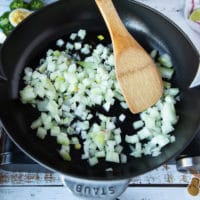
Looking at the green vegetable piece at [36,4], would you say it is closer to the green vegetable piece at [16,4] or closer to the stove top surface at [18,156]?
the green vegetable piece at [16,4]

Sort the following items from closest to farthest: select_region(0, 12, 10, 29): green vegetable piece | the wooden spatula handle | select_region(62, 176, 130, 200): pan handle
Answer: select_region(62, 176, 130, 200): pan handle → the wooden spatula handle → select_region(0, 12, 10, 29): green vegetable piece

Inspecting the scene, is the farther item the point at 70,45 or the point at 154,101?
the point at 70,45

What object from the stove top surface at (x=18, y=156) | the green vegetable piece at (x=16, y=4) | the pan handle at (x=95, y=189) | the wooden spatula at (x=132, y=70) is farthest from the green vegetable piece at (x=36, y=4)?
the pan handle at (x=95, y=189)

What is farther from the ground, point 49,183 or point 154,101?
point 154,101

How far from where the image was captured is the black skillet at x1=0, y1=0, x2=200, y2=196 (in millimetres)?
825

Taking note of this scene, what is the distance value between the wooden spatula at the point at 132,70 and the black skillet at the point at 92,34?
0.32ft

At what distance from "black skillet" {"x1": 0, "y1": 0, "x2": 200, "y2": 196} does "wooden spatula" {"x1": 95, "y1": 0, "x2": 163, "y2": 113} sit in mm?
99

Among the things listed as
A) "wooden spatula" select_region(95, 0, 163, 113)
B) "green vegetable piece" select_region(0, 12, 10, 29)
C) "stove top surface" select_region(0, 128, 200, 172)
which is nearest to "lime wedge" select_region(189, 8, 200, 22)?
"wooden spatula" select_region(95, 0, 163, 113)

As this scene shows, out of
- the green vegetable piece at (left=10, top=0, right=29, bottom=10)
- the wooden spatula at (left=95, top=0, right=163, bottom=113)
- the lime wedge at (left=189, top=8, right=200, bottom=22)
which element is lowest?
the wooden spatula at (left=95, top=0, right=163, bottom=113)

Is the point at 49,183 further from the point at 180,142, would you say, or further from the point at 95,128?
the point at 180,142

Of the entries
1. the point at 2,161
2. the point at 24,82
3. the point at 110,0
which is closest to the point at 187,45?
the point at 110,0

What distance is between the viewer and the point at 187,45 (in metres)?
1.00

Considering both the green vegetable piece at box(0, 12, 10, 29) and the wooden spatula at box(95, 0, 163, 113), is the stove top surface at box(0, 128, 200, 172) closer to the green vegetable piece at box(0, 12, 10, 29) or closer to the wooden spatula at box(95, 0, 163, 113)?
the wooden spatula at box(95, 0, 163, 113)

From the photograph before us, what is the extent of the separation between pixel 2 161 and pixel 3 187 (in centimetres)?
9
